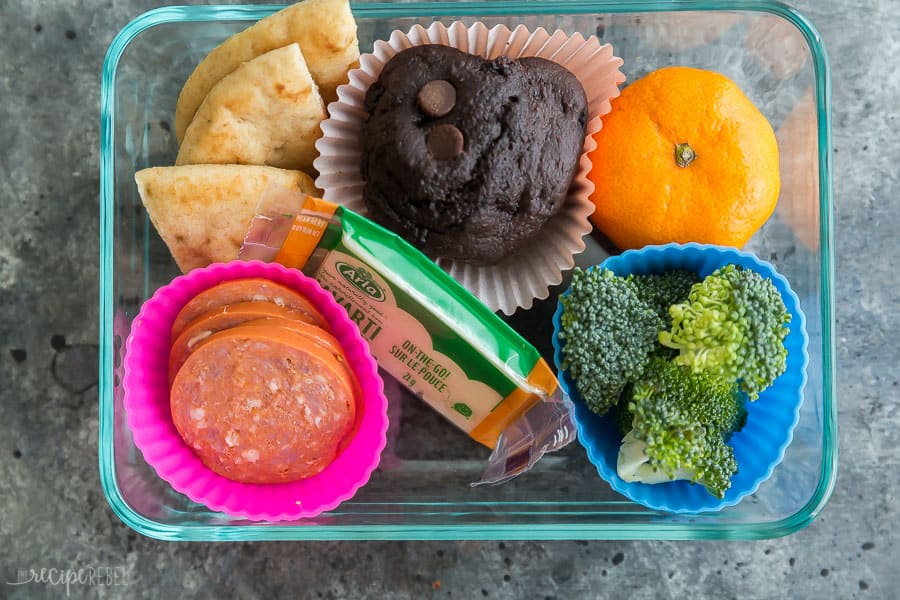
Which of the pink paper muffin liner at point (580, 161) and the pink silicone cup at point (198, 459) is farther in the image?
the pink paper muffin liner at point (580, 161)

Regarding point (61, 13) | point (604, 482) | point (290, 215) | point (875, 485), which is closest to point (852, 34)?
point (875, 485)

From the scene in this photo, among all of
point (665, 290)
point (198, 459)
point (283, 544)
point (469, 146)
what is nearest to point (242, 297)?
point (198, 459)

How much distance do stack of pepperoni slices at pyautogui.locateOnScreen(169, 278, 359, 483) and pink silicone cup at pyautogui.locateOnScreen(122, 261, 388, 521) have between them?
20 mm

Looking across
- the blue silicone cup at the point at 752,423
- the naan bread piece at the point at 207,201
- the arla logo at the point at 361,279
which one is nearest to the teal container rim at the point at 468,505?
the blue silicone cup at the point at 752,423

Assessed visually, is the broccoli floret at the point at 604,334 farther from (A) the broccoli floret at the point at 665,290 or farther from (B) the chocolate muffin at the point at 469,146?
(B) the chocolate muffin at the point at 469,146

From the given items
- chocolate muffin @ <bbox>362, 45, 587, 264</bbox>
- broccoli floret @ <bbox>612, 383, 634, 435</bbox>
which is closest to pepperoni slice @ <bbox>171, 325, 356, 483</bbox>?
chocolate muffin @ <bbox>362, 45, 587, 264</bbox>

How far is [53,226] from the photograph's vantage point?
55.5 inches

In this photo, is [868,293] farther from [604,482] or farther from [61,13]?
[61,13]

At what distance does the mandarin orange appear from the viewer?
1.12 meters

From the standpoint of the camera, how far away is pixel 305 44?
1145mm

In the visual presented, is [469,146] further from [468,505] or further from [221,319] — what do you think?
[468,505]

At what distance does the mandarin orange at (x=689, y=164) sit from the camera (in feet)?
3.69

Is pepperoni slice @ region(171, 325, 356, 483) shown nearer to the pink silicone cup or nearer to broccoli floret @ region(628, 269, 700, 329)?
the pink silicone cup

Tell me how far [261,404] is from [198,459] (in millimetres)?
155
